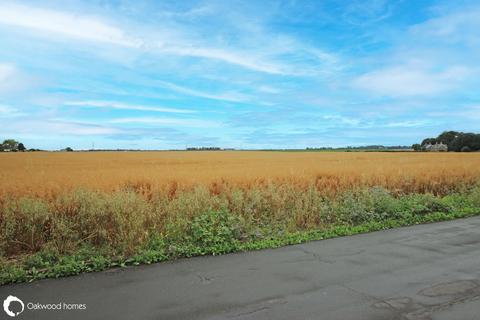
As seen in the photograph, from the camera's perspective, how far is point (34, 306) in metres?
4.18

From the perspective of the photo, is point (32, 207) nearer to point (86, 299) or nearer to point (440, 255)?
point (86, 299)

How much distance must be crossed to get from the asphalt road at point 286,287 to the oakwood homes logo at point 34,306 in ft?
0.21

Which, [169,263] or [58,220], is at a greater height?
[58,220]

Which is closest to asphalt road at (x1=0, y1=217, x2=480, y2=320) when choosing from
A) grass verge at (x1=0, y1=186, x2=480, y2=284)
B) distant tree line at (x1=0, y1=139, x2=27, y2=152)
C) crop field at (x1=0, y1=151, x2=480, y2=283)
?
grass verge at (x1=0, y1=186, x2=480, y2=284)

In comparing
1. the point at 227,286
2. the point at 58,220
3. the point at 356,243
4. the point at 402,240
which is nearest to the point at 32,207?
the point at 58,220

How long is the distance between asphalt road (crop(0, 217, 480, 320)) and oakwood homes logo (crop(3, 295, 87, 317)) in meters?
0.06

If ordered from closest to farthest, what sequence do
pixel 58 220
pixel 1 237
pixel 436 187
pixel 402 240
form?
pixel 1 237, pixel 58 220, pixel 402 240, pixel 436 187

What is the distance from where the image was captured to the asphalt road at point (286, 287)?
4.02 m

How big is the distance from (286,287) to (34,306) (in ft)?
9.41

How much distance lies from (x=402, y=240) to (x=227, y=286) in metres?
4.08

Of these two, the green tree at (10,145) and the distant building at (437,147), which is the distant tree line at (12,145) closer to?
the green tree at (10,145)

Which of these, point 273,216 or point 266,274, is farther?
point 273,216

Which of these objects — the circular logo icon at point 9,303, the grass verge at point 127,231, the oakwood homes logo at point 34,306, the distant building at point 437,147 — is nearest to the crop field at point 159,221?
the grass verge at point 127,231

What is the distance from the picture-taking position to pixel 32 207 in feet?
23.4
